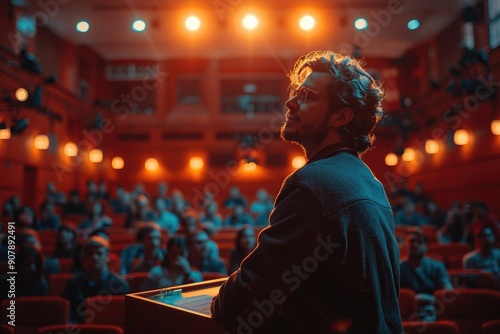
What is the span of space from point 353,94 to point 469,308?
Answer: 2.86 m

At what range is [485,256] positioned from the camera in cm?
471

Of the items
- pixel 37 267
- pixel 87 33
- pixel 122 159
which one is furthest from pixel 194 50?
pixel 37 267

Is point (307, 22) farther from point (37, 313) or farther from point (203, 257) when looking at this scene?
point (37, 313)

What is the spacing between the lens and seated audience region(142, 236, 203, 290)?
11.5 feet

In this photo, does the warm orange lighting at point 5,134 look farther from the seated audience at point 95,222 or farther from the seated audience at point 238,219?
the seated audience at point 238,219

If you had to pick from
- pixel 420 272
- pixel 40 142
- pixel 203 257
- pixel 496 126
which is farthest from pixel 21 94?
pixel 496 126

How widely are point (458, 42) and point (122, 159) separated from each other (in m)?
9.96

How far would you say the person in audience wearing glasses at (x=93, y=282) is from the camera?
347 cm

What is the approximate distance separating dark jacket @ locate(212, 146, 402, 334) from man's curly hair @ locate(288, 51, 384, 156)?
0.21 metres

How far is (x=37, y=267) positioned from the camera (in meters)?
3.70

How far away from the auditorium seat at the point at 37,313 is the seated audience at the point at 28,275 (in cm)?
57

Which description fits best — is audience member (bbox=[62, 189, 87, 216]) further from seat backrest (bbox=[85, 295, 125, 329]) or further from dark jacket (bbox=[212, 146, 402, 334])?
dark jacket (bbox=[212, 146, 402, 334])

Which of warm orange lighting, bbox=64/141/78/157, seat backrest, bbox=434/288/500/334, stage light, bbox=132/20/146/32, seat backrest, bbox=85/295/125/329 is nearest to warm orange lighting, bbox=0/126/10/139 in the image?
warm orange lighting, bbox=64/141/78/157

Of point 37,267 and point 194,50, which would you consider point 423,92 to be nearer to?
point 194,50
